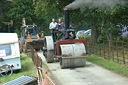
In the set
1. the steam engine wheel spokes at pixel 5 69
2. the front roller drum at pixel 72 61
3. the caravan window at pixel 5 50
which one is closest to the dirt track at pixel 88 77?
the front roller drum at pixel 72 61

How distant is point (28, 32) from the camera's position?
21.4 metres

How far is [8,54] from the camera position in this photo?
10.6 m

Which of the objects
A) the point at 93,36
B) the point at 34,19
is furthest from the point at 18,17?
the point at 93,36

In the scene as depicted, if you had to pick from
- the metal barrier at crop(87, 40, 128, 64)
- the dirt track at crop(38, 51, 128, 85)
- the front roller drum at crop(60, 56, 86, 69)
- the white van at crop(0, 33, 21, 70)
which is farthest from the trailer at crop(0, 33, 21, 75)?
the metal barrier at crop(87, 40, 128, 64)

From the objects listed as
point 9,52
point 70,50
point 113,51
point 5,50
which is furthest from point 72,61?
point 5,50

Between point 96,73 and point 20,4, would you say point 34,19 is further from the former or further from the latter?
point 96,73

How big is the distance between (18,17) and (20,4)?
2.63 metres

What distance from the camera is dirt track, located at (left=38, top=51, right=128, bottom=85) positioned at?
7781 millimetres

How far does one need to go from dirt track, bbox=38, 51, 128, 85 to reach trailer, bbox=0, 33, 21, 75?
210 centimetres

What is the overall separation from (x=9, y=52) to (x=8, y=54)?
120mm

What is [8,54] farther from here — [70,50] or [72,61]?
[72,61]

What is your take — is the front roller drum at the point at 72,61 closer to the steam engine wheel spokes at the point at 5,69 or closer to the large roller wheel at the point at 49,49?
the large roller wheel at the point at 49,49

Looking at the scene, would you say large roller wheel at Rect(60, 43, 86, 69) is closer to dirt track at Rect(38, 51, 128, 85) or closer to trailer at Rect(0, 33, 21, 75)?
dirt track at Rect(38, 51, 128, 85)

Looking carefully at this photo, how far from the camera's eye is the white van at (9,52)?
1038 centimetres
